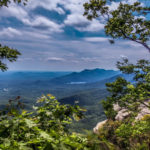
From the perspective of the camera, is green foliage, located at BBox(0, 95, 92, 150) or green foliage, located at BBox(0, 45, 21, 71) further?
green foliage, located at BBox(0, 45, 21, 71)

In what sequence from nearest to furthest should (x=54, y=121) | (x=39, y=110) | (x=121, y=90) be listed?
(x=54, y=121) < (x=39, y=110) < (x=121, y=90)

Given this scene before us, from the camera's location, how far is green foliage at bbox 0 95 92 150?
153 centimetres

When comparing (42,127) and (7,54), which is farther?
(7,54)

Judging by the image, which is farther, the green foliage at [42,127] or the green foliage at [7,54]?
the green foliage at [7,54]

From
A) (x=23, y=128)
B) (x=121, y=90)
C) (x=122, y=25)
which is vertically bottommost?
(x=121, y=90)

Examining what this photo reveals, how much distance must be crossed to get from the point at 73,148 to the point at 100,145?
384 millimetres

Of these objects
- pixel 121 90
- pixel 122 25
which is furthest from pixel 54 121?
pixel 122 25

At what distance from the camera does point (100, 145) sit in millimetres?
1740

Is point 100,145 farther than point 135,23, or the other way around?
point 135,23

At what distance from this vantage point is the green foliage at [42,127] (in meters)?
1.53

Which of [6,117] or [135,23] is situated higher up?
[135,23]

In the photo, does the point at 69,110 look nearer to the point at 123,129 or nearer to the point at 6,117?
the point at 6,117

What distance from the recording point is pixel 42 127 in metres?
2.12

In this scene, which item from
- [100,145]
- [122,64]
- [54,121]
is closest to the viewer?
[100,145]
